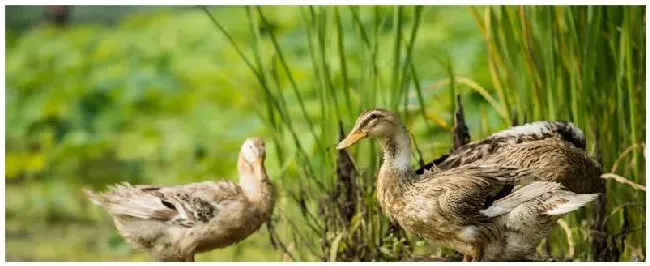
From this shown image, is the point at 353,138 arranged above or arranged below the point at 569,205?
above

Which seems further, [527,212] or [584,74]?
[584,74]

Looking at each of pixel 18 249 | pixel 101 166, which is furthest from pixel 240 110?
pixel 18 249

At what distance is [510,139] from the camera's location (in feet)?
12.4

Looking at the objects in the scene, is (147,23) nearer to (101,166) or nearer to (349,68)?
(101,166)

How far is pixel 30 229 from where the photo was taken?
4336 millimetres

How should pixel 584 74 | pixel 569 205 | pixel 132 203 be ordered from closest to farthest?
pixel 569 205, pixel 132 203, pixel 584 74

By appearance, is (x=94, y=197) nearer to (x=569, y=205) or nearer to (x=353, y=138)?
(x=353, y=138)

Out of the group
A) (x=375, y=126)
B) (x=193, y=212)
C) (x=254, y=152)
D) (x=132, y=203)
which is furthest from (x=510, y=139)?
(x=132, y=203)

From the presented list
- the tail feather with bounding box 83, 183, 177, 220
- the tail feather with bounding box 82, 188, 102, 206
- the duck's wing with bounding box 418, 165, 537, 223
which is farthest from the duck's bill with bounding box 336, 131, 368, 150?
the tail feather with bounding box 82, 188, 102, 206

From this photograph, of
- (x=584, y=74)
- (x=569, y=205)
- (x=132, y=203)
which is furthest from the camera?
(x=584, y=74)

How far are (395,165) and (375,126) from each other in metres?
0.09

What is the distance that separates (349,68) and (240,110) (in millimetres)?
583

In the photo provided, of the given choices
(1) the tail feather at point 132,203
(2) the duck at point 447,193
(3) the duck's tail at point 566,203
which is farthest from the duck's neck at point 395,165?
(1) the tail feather at point 132,203

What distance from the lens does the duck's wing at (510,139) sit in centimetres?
376
